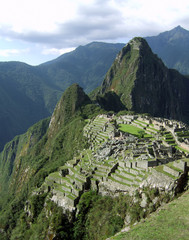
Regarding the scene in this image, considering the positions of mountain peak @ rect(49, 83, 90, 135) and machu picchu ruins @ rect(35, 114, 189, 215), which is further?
mountain peak @ rect(49, 83, 90, 135)

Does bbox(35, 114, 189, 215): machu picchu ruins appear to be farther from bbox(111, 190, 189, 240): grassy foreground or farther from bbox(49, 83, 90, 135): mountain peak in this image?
bbox(49, 83, 90, 135): mountain peak

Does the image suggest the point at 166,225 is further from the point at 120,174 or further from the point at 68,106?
the point at 68,106

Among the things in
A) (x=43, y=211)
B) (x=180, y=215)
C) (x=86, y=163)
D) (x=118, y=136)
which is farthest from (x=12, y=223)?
(x=180, y=215)

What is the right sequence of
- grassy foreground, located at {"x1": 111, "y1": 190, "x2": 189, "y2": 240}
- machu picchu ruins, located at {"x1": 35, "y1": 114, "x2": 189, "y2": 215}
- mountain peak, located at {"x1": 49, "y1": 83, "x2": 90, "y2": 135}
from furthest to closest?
mountain peak, located at {"x1": 49, "y1": 83, "x2": 90, "y2": 135} → machu picchu ruins, located at {"x1": 35, "y1": 114, "x2": 189, "y2": 215} → grassy foreground, located at {"x1": 111, "y1": 190, "x2": 189, "y2": 240}

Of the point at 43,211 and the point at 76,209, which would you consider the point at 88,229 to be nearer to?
the point at 76,209

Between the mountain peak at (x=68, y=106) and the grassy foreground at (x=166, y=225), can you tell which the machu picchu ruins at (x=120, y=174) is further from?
the mountain peak at (x=68, y=106)

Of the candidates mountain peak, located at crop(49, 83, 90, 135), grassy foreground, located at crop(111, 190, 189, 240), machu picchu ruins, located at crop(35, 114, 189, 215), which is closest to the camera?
grassy foreground, located at crop(111, 190, 189, 240)

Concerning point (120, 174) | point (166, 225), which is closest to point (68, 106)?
point (120, 174)

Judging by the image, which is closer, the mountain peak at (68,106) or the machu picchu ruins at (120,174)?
the machu picchu ruins at (120,174)

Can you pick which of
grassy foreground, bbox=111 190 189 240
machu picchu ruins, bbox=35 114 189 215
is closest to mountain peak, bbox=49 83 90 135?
machu picchu ruins, bbox=35 114 189 215

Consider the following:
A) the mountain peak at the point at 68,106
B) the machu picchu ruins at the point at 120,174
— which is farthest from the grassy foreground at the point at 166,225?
the mountain peak at the point at 68,106
